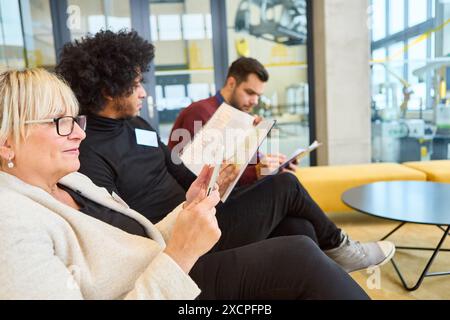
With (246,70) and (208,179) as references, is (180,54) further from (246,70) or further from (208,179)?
(208,179)

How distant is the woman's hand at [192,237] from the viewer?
0.86m

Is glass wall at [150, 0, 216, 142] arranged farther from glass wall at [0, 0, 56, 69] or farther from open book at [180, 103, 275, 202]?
open book at [180, 103, 275, 202]

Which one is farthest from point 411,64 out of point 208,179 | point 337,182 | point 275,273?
point 275,273

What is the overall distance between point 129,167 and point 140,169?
0.19ft

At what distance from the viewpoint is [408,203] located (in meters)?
2.21

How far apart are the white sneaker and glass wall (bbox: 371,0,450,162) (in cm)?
338

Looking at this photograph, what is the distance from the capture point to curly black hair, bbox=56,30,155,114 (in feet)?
5.29

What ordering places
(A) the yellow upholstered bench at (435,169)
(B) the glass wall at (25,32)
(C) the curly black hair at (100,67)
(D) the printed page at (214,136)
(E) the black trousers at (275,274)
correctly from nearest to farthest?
(E) the black trousers at (275,274), (C) the curly black hair at (100,67), (D) the printed page at (214,136), (A) the yellow upholstered bench at (435,169), (B) the glass wall at (25,32)

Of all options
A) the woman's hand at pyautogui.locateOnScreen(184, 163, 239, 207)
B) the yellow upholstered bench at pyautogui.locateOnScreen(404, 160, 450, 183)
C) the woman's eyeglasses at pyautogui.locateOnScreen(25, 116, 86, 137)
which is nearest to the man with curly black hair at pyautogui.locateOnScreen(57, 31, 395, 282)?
the woman's hand at pyautogui.locateOnScreen(184, 163, 239, 207)

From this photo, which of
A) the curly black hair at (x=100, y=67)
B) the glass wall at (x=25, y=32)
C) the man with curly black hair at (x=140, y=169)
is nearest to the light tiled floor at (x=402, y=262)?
the man with curly black hair at (x=140, y=169)

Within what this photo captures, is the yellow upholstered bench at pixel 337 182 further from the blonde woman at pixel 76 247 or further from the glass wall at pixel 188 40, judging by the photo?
the blonde woman at pixel 76 247

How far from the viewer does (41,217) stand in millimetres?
792

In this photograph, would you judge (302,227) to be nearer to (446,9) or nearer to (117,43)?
(117,43)
